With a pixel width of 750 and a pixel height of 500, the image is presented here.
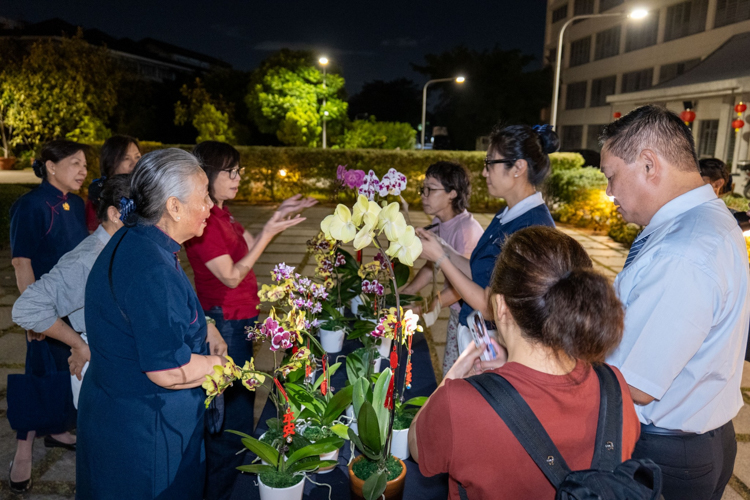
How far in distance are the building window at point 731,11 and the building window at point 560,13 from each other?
517 inches

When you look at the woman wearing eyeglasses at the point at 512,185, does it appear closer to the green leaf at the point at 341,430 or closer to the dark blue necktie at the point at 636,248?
the dark blue necktie at the point at 636,248

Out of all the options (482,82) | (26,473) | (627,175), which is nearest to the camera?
(627,175)

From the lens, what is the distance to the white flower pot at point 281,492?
1434 millimetres

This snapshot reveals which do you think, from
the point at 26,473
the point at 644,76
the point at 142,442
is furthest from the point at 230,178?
the point at 644,76

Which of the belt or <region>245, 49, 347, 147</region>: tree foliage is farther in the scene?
<region>245, 49, 347, 147</region>: tree foliage

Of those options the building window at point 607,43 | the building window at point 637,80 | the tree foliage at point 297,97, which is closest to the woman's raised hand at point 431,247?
the tree foliage at point 297,97

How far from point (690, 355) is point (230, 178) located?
2042 millimetres

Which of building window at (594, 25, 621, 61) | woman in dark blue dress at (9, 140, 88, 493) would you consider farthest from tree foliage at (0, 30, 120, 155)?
building window at (594, 25, 621, 61)

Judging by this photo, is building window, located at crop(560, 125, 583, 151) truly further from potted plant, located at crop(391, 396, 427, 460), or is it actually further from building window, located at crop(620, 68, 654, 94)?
potted plant, located at crop(391, 396, 427, 460)

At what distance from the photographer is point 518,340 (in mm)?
1148

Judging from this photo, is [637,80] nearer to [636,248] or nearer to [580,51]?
[580,51]

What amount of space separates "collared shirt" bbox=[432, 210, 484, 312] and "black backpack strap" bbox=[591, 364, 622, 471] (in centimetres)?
181

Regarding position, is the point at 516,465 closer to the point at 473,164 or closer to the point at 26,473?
the point at 26,473

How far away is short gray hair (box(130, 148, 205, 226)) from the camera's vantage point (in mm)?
1581
